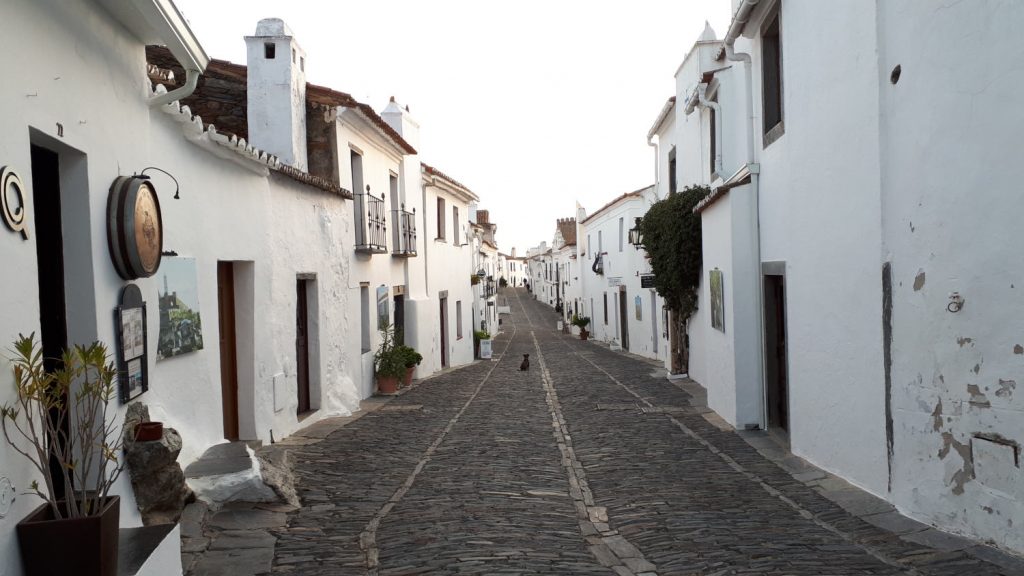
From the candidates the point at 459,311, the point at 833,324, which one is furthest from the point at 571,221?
the point at 833,324

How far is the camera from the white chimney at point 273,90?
12.4 meters

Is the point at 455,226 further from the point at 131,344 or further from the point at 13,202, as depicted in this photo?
the point at 13,202

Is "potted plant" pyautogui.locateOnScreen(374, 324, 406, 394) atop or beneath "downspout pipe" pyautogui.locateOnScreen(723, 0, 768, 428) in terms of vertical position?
beneath

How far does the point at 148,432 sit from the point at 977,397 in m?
5.55

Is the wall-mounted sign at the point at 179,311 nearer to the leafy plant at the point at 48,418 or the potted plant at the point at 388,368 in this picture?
the leafy plant at the point at 48,418

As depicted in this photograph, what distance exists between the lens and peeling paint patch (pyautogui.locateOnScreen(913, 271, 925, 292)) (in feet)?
18.8

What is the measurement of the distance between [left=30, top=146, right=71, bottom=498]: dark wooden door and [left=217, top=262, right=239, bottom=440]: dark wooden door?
12.7ft

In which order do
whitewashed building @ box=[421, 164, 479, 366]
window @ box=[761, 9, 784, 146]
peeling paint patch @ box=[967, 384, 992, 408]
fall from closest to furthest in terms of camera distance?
peeling paint patch @ box=[967, 384, 992, 408]
window @ box=[761, 9, 784, 146]
whitewashed building @ box=[421, 164, 479, 366]

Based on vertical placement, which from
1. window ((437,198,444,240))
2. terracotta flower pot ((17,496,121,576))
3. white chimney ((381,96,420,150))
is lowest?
terracotta flower pot ((17,496,121,576))

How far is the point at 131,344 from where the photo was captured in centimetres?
520

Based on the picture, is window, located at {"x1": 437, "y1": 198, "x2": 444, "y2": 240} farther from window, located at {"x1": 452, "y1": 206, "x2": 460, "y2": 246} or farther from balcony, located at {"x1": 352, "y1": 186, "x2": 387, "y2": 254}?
balcony, located at {"x1": 352, "y1": 186, "x2": 387, "y2": 254}

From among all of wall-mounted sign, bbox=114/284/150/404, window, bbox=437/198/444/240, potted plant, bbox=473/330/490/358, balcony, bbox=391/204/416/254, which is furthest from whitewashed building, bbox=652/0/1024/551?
potted plant, bbox=473/330/490/358

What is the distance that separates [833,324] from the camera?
7383mm

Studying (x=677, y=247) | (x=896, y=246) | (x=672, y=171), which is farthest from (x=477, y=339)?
(x=896, y=246)
